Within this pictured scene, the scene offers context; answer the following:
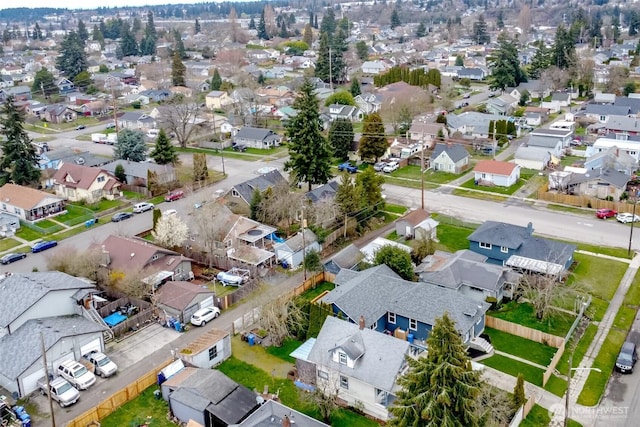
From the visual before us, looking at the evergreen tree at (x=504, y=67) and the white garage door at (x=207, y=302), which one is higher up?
the evergreen tree at (x=504, y=67)

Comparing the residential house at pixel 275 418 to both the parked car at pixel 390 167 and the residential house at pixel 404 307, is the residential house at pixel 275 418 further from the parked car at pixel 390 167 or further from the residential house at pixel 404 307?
the parked car at pixel 390 167

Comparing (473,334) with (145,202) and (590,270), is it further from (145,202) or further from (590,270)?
(145,202)

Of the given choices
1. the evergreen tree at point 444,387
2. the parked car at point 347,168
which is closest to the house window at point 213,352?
the evergreen tree at point 444,387

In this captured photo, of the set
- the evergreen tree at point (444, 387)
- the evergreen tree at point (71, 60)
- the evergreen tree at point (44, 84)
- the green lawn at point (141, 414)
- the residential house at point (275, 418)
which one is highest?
the evergreen tree at point (71, 60)

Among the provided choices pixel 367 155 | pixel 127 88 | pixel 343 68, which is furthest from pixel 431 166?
pixel 127 88

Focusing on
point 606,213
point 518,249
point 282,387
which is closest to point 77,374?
point 282,387

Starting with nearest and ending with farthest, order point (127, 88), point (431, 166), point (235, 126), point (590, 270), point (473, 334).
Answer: point (473, 334)
point (590, 270)
point (431, 166)
point (235, 126)
point (127, 88)

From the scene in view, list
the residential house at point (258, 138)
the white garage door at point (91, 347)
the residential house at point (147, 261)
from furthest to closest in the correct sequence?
1. the residential house at point (258, 138)
2. the residential house at point (147, 261)
3. the white garage door at point (91, 347)
